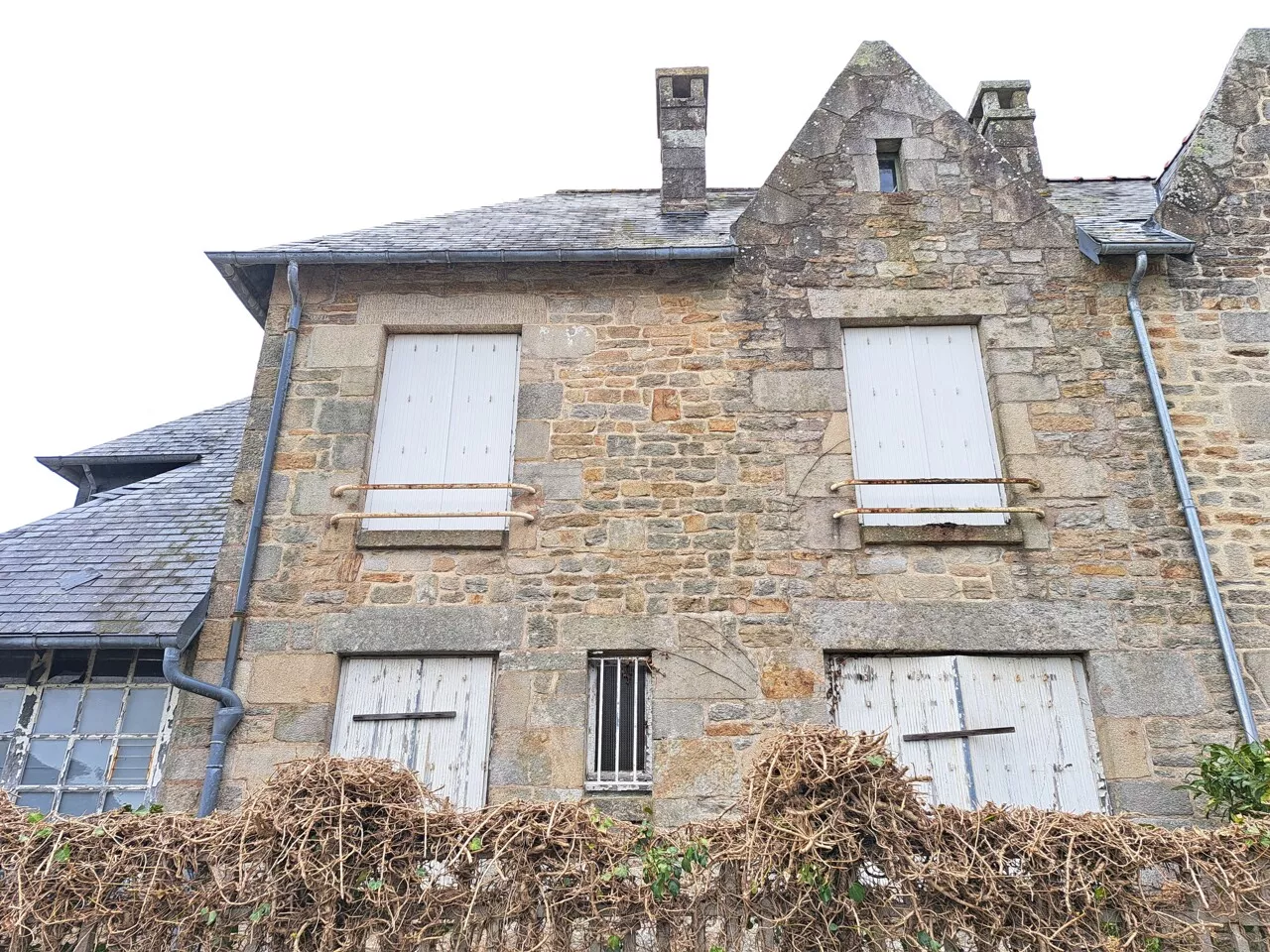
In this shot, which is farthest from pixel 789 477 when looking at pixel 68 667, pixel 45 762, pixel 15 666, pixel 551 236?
pixel 15 666

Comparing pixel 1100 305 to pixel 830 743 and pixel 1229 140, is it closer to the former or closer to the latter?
pixel 1229 140

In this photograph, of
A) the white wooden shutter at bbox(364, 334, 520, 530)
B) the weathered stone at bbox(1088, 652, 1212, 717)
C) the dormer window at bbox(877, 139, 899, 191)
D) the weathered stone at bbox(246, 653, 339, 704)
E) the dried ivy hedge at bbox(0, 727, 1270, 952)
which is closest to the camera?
the dried ivy hedge at bbox(0, 727, 1270, 952)

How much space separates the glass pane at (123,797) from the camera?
5469 millimetres

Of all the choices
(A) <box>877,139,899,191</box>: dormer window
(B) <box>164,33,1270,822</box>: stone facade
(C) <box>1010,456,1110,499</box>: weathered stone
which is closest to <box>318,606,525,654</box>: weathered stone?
(B) <box>164,33,1270,822</box>: stone facade

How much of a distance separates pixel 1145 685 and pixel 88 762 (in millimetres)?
6701

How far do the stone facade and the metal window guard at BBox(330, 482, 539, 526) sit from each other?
11 cm

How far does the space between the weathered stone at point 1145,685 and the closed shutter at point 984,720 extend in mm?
111

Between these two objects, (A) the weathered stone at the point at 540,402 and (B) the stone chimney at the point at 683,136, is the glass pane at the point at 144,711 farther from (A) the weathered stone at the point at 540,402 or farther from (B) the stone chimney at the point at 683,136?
(B) the stone chimney at the point at 683,136

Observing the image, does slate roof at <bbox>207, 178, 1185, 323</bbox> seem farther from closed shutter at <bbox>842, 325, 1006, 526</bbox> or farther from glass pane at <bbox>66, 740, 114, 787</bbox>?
glass pane at <bbox>66, 740, 114, 787</bbox>

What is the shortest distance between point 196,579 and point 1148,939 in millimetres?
5589

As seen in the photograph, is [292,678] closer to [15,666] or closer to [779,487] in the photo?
[15,666]

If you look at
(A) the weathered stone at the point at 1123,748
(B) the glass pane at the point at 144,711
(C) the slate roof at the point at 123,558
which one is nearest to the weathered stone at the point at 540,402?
(C) the slate roof at the point at 123,558

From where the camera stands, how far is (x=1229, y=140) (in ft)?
22.1

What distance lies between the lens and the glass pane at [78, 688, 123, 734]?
5.69 meters
